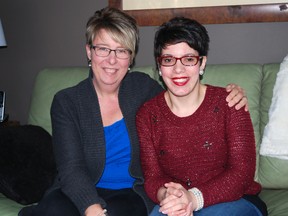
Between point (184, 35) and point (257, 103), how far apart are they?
2.35 ft

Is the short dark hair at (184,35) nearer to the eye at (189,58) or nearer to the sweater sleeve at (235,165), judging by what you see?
the eye at (189,58)

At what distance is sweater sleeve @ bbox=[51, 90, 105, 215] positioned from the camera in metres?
1.57

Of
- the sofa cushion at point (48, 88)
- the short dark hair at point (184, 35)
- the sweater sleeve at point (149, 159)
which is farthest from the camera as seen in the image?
the sofa cushion at point (48, 88)

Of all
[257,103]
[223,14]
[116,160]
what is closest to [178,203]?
[116,160]

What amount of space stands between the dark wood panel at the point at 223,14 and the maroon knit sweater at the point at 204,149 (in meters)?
0.88

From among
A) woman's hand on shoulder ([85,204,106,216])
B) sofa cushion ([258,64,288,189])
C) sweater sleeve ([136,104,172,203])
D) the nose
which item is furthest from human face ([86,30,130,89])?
sofa cushion ([258,64,288,189])

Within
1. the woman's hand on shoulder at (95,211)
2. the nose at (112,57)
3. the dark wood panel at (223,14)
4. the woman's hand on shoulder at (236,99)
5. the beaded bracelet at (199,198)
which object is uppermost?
the dark wood panel at (223,14)

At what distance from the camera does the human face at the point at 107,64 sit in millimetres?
1717

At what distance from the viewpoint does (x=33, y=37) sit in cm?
280

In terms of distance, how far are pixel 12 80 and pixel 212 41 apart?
155 centimetres

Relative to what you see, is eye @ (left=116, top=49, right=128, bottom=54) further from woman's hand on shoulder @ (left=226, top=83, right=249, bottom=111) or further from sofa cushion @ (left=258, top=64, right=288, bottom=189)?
sofa cushion @ (left=258, top=64, right=288, bottom=189)

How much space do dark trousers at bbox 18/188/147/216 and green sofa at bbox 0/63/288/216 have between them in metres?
0.19

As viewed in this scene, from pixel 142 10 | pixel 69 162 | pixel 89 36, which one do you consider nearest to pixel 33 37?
pixel 142 10

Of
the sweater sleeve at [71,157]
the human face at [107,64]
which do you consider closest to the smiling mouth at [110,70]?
the human face at [107,64]
